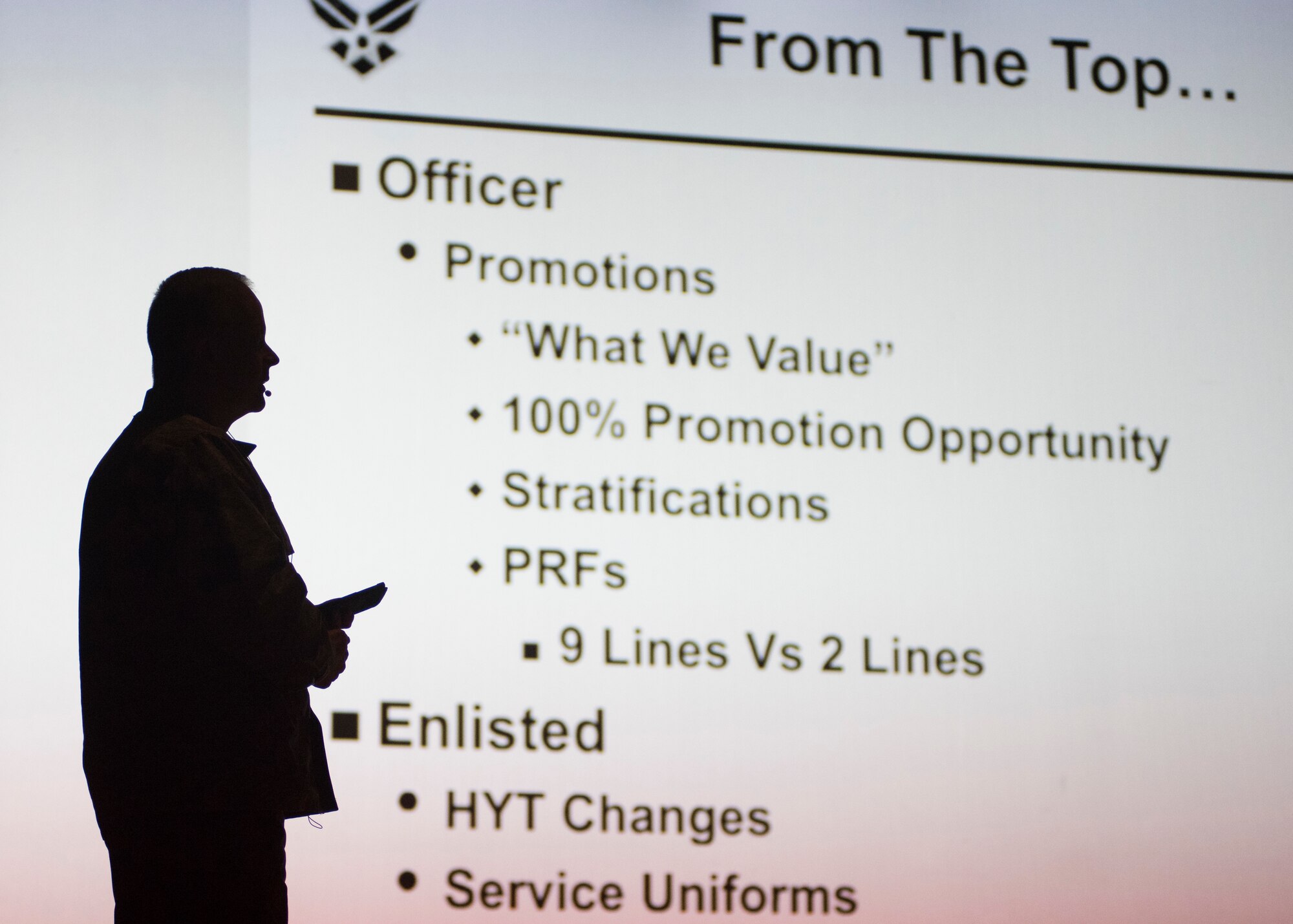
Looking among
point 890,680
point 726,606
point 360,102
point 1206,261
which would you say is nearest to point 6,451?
point 360,102

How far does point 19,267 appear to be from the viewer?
7.57 feet

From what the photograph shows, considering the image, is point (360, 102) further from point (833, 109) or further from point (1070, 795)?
point (1070, 795)

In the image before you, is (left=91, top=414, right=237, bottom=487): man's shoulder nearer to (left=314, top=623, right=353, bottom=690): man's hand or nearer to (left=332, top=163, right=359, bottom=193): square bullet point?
(left=314, top=623, right=353, bottom=690): man's hand

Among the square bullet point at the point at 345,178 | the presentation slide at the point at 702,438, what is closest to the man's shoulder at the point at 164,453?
the presentation slide at the point at 702,438

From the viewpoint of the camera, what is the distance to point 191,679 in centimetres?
132

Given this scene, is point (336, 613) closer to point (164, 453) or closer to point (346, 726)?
point (164, 453)

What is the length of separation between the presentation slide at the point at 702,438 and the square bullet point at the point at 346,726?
0.01 m

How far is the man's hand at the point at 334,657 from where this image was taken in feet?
4.50

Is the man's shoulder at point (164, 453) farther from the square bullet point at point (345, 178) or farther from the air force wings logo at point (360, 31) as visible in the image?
the air force wings logo at point (360, 31)

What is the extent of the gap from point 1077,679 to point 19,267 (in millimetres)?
1797

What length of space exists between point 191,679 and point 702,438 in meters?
1.25

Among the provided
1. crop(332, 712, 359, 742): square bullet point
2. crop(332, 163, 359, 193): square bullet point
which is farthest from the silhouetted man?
crop(332, 163, 359, 193): square bullet point

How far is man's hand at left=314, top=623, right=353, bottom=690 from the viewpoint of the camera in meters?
1.37

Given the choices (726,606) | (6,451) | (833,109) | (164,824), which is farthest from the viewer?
(833,109)
